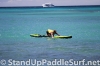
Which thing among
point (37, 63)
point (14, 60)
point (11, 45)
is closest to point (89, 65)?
point (37, 63)

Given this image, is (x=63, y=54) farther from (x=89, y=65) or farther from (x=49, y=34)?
(x=49, y=34)

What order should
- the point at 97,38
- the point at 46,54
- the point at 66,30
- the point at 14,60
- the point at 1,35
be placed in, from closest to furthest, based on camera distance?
the point at 14,60
the point at 46,54
the point at 97,38
the point at 1,35
the point at 66,30

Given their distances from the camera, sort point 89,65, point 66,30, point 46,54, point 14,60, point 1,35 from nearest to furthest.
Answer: point 89,65, point 14,60, point 46,54, point 1,35, point 66,30

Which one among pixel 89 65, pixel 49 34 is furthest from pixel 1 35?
pixel 89 65

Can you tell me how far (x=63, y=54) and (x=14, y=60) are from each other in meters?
0.97

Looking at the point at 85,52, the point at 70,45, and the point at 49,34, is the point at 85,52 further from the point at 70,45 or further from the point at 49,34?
the point at 49,34

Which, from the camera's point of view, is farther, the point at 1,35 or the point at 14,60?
the point at 1,35

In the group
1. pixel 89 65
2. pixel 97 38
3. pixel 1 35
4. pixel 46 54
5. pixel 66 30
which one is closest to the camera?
pixel 89 65

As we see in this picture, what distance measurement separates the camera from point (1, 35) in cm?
919

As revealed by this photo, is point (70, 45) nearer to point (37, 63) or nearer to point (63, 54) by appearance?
point (63, 54)

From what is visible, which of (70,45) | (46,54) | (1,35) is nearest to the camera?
(46,54)

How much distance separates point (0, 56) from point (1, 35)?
103 inches

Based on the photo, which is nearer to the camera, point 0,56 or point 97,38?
point 0,56

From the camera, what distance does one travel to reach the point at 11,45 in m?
7.68
